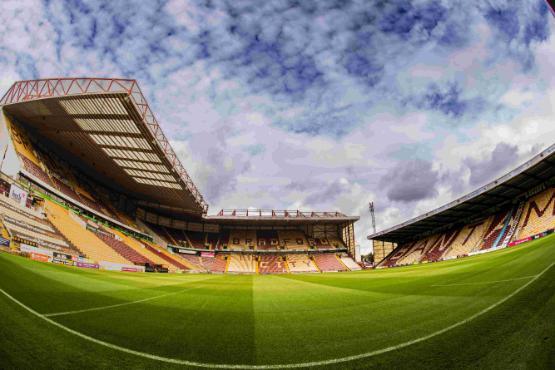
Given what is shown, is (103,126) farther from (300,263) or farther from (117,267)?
(300,263)

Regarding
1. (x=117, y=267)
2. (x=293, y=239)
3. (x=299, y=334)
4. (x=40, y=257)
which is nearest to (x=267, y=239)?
(x=293, y=239)

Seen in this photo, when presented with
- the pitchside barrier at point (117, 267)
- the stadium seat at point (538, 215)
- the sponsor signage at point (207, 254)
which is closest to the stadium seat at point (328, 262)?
the sponsor signage at point (207, 254)

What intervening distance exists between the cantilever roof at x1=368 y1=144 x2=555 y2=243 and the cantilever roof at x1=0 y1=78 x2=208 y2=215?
124 ft

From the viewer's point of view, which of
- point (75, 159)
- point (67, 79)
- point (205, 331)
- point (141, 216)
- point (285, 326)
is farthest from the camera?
point (141, 216)

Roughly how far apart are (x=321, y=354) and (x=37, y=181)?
32.0 m

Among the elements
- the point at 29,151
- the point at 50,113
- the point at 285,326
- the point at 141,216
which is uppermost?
the point at 50,113

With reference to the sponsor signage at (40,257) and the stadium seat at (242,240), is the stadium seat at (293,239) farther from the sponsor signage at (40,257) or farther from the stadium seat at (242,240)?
the sponsor signage at (40,257)

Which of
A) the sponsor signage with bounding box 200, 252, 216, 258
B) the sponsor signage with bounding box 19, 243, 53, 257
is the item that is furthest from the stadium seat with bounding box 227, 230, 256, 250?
the sponsor signage with bounding box 19, 243, 53, 257

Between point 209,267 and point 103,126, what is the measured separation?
30819 mm

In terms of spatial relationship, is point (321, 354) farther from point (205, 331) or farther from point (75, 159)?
point (75, 159)

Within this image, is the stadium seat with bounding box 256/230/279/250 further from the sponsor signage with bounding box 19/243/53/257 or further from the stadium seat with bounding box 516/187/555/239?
the stadium seat with bounding box 516/187/555/239

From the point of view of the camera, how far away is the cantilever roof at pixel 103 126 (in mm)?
19439

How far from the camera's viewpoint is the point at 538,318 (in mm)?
3406

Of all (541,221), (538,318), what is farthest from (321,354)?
(541,221)
